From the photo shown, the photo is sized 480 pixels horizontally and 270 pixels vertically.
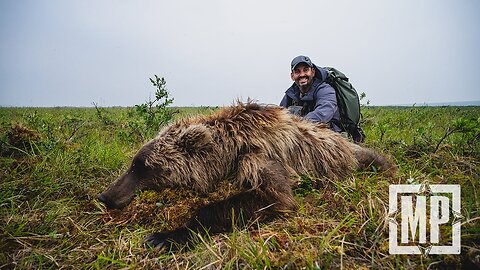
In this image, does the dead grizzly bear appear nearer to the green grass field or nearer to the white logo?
the green grass field

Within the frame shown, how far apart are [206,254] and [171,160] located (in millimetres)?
1391

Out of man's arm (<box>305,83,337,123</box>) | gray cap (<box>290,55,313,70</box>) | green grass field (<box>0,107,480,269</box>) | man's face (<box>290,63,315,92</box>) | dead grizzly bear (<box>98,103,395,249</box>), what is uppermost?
gray cap (<box>290,55,313,70</box>)

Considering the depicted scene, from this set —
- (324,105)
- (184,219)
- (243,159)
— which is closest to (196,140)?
(243,159)

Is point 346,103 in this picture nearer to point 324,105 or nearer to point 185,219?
point 324,105

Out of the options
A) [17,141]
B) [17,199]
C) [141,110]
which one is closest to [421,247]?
[17,199]

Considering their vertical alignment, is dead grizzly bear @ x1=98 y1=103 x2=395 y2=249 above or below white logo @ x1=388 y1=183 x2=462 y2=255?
above

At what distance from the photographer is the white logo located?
177cm

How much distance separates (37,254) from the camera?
6.73ft

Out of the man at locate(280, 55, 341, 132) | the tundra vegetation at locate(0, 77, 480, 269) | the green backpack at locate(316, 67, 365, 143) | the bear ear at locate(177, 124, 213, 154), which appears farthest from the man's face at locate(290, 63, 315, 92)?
the bear ear at locate(177, 124, 213, 154)

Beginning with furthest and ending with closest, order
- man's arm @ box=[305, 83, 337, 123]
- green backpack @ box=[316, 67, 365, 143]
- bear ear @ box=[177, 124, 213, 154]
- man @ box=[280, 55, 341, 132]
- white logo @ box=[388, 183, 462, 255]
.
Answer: green backpack @ box=[316, 67, 365, 143] < man @ box=[280, 55, 341, 132] < man's arm @ box=[305, 83, 337, 123] < bear ear @ box=[177, 124, 213, 154] < white logo @ box=[388, 183, 462, 255]

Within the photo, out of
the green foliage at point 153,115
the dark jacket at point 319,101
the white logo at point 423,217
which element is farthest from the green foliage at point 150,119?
the white logo at point 423,217

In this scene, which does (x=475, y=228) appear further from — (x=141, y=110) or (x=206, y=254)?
(x=141, y=110)

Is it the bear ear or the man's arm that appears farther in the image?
the man's arm

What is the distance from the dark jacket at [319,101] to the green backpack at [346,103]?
0.12m
